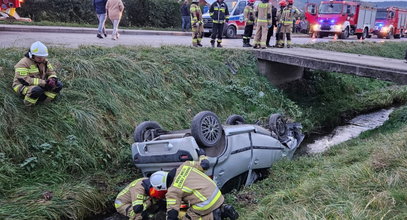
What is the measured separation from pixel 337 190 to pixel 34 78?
4377 millimetres

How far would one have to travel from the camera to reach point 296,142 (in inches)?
271

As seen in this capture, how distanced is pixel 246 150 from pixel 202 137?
84 centimetres

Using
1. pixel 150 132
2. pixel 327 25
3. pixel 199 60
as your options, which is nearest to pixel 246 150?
pixel 150 132

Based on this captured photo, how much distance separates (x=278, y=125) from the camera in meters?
6.60

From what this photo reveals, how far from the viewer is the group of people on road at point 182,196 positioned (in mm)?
4004

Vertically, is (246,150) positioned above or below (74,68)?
below

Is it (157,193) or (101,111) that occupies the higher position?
(101,111)

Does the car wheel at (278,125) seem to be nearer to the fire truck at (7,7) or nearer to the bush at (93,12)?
the fire truck at (7,7)

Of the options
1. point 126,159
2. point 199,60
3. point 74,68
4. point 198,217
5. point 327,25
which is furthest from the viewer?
point 327,25

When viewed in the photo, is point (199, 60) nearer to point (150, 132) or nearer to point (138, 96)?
point (138, 96)

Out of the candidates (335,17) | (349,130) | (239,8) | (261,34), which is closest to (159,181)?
(349,130)

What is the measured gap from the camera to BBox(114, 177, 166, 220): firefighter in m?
4.26

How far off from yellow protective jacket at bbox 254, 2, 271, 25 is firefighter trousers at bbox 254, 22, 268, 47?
9cm

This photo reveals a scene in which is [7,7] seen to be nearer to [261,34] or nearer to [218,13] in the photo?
[218,13]
